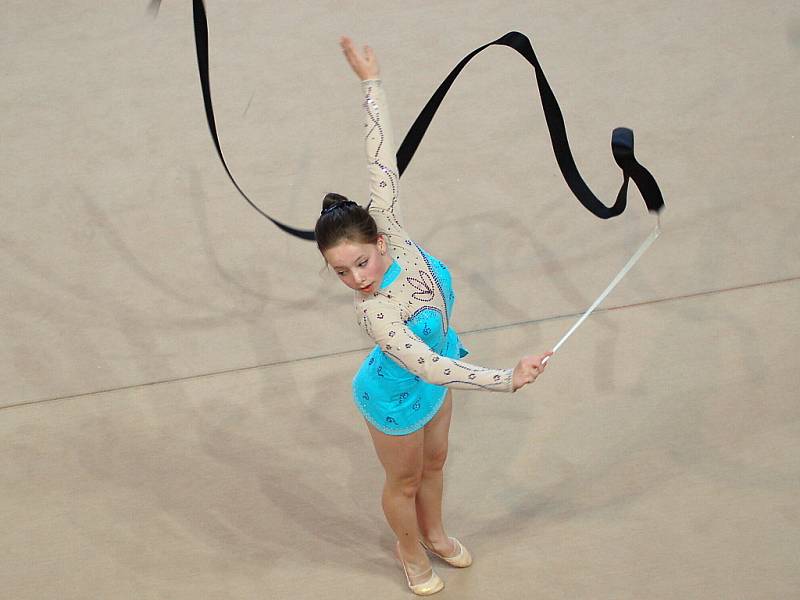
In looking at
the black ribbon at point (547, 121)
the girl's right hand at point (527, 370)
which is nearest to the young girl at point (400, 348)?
the girl's right hand at point (527, 370)

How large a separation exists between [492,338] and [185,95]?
2343mm

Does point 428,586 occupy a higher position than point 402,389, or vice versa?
point 402,389

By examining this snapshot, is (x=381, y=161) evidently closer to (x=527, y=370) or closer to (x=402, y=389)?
(x=402, y=389)

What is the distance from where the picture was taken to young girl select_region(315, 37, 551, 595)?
7.32 ft

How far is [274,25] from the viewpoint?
5.49 metres

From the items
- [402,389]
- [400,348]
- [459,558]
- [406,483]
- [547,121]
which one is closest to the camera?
[400,348]

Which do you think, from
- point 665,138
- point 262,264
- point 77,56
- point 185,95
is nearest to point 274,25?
point 185,95

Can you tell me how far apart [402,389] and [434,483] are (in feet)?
1.44

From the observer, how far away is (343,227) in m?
2.23

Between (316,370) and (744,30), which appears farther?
(744,30)

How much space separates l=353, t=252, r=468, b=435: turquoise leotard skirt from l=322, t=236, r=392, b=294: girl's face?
9 cm

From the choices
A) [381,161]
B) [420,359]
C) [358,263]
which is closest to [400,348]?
[420,359]

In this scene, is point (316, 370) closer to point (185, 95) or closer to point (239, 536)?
point (239, 536)

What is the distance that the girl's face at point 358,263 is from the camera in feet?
7.34
